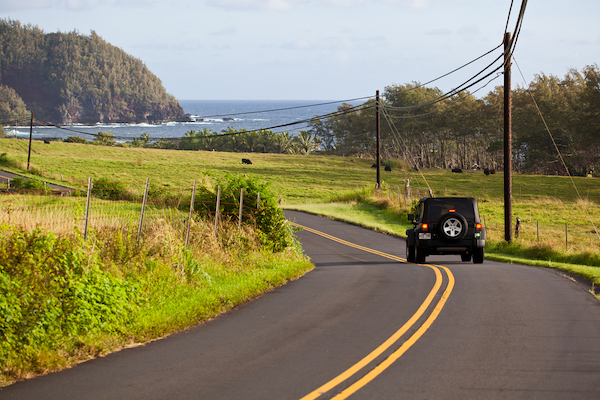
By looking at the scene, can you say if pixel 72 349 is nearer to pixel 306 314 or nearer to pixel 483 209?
pixel 306 314

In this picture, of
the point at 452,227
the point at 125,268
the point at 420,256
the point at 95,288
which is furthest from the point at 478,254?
the point at 95,288

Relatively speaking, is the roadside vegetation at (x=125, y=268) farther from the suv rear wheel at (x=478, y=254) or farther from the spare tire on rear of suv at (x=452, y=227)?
the spare tire on rear of suv at (x=452, y=227)

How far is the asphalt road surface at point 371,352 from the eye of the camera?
597cm

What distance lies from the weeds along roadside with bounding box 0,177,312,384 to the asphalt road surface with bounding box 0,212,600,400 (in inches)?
14.7

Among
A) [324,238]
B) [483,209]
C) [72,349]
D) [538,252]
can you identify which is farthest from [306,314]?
[483,209]

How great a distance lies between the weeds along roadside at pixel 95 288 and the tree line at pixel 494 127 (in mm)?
39696

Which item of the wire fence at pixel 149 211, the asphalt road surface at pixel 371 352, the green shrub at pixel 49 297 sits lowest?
the asphalt road surface at pixel 371 352

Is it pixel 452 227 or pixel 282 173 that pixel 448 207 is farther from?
pixel 282 173

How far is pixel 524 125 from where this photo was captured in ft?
251

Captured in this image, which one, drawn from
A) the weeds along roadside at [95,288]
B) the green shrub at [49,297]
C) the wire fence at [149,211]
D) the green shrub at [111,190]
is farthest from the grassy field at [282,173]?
the green shrub at [49,297]

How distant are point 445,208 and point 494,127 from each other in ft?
242

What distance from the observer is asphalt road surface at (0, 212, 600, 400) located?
597cm

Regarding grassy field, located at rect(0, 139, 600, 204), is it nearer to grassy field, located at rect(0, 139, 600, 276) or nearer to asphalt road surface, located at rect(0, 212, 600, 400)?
grassy field, located at rect(0, 139, 600, 276)

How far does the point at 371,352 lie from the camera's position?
7.32 meters
